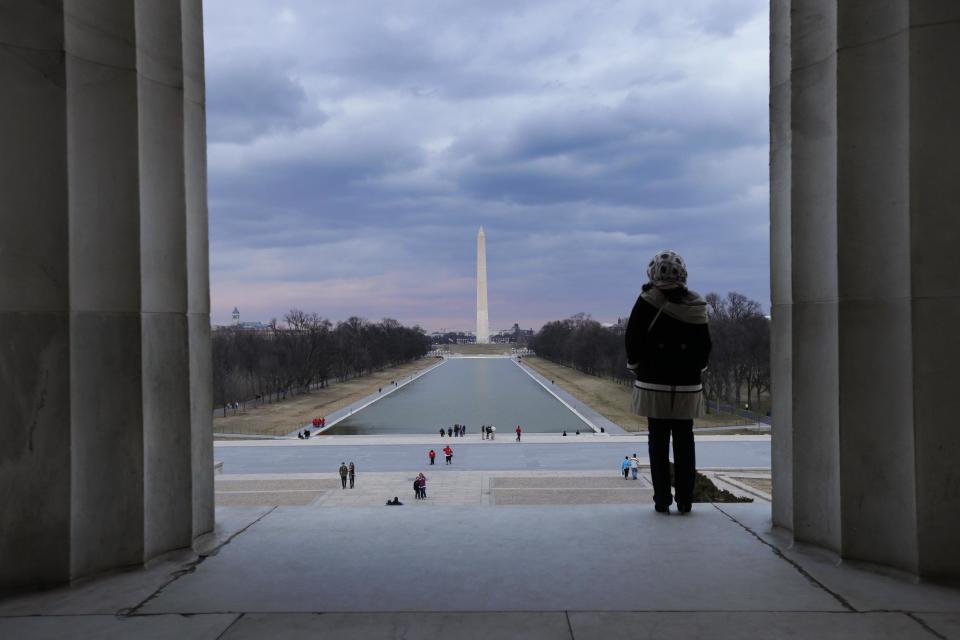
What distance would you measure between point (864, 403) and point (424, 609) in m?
3.34

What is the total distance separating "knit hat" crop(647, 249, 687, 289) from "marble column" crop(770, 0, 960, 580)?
103 centimetres

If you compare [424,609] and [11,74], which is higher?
[11,74]

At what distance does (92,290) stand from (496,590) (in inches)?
137

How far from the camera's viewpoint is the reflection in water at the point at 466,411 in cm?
4684

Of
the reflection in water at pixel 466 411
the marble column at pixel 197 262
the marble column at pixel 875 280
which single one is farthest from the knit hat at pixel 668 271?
the reflection in water at pixel 466 411

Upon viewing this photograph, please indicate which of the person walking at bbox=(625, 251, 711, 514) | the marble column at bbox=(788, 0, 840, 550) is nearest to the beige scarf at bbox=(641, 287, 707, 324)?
the person walking at bbox=(625, 251, 711, 514)

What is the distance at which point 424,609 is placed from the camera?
414cm

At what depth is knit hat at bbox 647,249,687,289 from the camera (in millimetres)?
6277

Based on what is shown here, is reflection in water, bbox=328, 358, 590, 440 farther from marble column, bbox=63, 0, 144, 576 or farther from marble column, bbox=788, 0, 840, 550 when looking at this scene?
marble column, bbox=63, 0, 144, 576

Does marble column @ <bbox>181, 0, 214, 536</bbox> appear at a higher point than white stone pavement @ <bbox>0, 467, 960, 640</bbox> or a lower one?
higher

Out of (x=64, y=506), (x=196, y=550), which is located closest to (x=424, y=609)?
(x=196, y=550)

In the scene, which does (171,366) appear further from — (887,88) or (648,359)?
(887,88)

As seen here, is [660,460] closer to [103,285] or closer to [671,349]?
[671,349]

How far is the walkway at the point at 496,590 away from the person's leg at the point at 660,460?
1.31 ft
